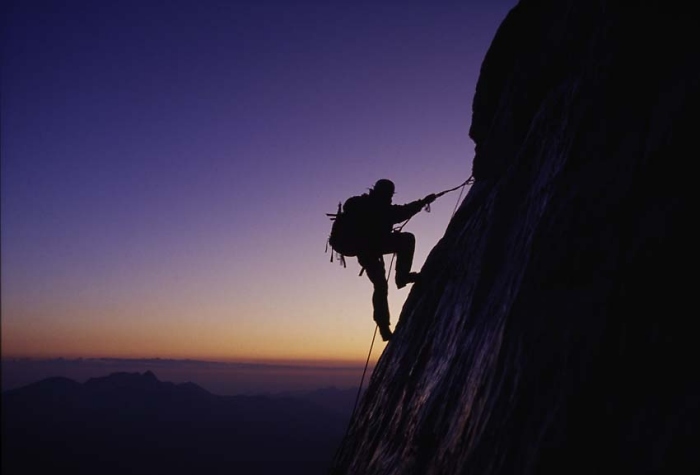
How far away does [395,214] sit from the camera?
970 cm

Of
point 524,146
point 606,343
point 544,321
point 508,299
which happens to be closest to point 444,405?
point 508,299

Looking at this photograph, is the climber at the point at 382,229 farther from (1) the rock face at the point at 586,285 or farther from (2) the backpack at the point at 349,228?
(1) the rock face at the point at 586,285

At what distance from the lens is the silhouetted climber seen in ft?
31.3

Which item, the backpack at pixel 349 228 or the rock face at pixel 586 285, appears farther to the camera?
the backpack at pixel 349 228

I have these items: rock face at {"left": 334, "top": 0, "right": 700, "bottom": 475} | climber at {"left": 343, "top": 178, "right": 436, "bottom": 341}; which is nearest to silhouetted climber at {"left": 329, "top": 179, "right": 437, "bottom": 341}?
climber at {"left": 343, "top": 178, "right": 436, "bottom": 341}

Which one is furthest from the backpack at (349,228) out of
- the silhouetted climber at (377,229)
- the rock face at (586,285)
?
the rock face at (586,285)

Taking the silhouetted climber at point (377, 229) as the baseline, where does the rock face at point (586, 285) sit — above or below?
below

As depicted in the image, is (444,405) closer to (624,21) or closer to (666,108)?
(666,108)

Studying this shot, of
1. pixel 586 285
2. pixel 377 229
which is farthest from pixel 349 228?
pixel 586 285

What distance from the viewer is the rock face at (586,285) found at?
2.31m

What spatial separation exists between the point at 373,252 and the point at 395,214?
105cm

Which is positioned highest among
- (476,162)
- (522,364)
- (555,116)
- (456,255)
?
(476,162)

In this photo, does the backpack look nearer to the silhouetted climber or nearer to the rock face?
the silhouetted climber

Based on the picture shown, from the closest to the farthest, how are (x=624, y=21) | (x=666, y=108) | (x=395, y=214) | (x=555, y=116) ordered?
(x=666, y=108), (x=624, y=21), (x=555, y=116), (x=395, y=214)
